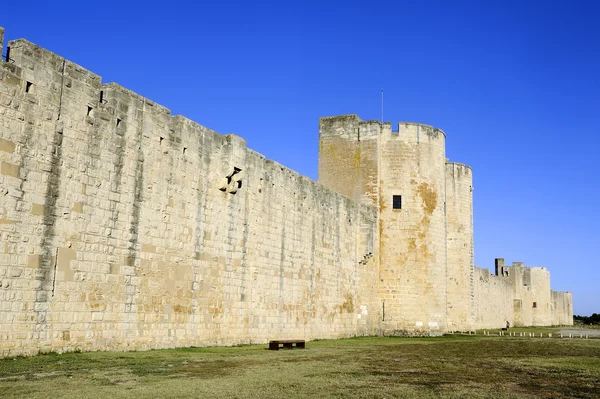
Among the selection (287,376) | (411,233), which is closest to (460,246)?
(411,233)

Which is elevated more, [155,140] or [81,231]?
[155,140]

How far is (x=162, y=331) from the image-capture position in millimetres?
13508

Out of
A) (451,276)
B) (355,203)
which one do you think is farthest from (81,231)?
(451,276)

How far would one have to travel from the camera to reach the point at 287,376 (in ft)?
29.3

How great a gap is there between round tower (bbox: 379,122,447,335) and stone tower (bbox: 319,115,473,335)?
0.13 feet

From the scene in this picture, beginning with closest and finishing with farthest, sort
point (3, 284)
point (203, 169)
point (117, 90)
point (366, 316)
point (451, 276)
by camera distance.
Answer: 1. point (3, 284)
2. point (117, 90)
3. point (203, 169)
4. point (366, 316)
5. point (451, 276)

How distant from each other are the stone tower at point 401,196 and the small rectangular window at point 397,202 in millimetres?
41

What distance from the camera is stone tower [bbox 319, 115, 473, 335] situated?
81.7ft

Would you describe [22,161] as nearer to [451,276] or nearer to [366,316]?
[366,316]

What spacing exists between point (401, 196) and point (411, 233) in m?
1.55

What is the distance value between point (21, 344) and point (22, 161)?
9.83 ft

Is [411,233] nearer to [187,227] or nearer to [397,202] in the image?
[397,202]

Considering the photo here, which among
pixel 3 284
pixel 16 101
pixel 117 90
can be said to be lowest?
pixel 3 284

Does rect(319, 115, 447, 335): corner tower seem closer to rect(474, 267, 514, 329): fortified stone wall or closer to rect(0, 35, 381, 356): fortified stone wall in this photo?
rect(0, 35, 381, 356): fortified stone wall
